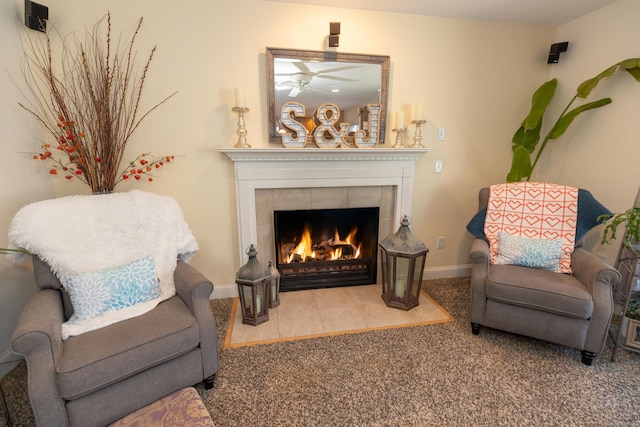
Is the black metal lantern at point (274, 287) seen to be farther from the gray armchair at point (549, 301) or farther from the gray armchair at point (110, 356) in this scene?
the gray armchair at point (549, 301)

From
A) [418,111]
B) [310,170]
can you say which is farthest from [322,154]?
[418,111]

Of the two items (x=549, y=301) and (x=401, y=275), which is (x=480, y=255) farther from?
(x=401, y=275)

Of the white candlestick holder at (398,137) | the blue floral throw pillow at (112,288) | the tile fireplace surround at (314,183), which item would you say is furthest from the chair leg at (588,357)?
the blue floral throw pillow at (112,288)

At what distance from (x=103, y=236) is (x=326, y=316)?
1591 millimetres

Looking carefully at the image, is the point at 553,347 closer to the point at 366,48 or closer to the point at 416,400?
the point at 416,400

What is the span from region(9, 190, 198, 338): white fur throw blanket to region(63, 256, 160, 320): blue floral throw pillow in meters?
0.04

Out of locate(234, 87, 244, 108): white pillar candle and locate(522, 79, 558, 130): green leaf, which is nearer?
locate(234, 87, 244, 108): white pillar candle

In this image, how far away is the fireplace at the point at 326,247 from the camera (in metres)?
2.64

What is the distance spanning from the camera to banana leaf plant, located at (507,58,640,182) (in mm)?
2221

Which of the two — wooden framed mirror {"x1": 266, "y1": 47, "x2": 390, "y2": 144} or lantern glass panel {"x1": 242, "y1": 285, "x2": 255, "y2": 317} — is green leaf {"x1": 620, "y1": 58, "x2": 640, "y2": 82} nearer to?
wooden framed mirror {"x1": 266, "y1": 47, "x2": 390, "y2": 144}

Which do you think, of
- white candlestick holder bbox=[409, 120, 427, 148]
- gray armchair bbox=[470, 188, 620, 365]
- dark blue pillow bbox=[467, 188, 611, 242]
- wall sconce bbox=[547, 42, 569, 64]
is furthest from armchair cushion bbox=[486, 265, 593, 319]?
wall sconce bbox=[547, 42, 569, 64]

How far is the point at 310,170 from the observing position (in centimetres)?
242

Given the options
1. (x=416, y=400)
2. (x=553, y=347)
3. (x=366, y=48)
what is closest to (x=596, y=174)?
(x=553, y=347)

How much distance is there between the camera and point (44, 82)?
6.45 feet
